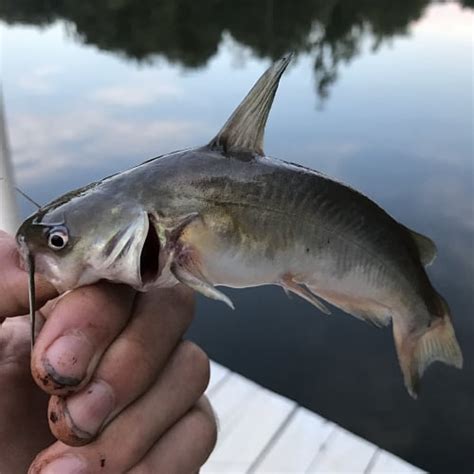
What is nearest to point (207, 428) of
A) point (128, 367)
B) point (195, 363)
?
point (195, 363)

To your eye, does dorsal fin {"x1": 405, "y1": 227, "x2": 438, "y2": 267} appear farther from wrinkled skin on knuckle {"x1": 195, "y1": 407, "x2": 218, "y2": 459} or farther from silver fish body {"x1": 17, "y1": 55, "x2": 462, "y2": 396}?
wrinkled skin on knuckle {"x1": 195, "y1": 407, "x2": 218, "y2": 459}

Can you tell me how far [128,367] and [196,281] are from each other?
22cm

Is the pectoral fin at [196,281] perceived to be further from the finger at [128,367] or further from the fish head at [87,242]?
the finger at [128,367]

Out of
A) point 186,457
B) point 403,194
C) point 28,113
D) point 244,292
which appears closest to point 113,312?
point 186,457

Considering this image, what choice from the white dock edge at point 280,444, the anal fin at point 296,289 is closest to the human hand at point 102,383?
the anal fin at point 296,289

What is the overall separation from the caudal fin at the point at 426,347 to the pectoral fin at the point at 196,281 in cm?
43

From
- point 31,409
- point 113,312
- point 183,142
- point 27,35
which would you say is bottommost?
point 27,35

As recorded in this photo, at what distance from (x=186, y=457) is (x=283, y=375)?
3.26 meters

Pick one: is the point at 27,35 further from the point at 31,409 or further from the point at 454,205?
the point at 31,409

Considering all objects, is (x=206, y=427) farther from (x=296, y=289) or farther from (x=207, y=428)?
(x=296, y=289)

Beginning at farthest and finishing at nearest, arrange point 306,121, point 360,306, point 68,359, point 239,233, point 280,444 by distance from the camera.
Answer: point 306,121
point 280,444
point 360,306
point 239,233
point 68,359

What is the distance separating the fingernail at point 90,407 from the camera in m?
0.99

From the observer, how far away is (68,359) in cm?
95

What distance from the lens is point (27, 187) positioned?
671 cm
